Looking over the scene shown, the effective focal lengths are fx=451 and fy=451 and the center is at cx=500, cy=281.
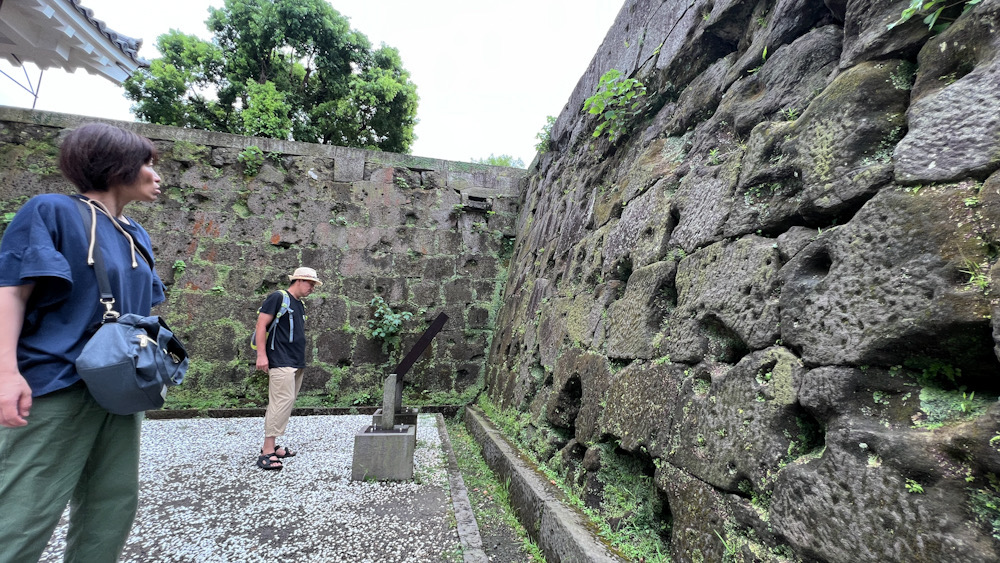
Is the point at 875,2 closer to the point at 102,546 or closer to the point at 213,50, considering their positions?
the point at 102,546

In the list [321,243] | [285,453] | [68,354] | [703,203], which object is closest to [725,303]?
[703,203]

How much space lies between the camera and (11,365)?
115 centimetres

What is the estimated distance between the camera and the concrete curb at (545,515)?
1.80m

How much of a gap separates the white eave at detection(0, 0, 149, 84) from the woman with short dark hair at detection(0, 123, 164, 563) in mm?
6062

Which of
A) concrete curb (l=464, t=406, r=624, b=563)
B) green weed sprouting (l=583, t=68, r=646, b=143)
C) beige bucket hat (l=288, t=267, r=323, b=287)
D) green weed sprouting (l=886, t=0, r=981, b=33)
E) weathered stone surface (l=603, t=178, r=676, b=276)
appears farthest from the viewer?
beige bucket hat (l=288, t=267, r=323, b=287)

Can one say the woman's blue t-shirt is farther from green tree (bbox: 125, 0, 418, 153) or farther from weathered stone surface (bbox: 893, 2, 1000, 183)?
green tree (bbox: 125, 0, 418, 153)

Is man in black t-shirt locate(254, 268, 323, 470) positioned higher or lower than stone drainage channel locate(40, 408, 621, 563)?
higher

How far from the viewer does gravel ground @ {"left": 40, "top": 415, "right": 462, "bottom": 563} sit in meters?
2.19

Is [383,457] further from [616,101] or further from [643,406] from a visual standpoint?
[616,101]

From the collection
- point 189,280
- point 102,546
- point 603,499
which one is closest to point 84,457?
point 102,546

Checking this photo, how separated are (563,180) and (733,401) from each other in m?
3.15

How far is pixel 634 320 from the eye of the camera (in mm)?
2254

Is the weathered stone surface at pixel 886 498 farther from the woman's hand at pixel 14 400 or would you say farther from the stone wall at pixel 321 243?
the stone wall at pixel 321 243

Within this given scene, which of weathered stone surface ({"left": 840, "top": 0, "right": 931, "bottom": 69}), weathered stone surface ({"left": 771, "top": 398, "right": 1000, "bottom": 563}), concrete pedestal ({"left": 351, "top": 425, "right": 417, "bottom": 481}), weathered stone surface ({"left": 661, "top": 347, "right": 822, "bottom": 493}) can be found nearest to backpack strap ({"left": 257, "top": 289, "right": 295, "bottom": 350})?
concrete pedestal ({"left": 351, "top": 425, "right": 417, "bottom": 481})
